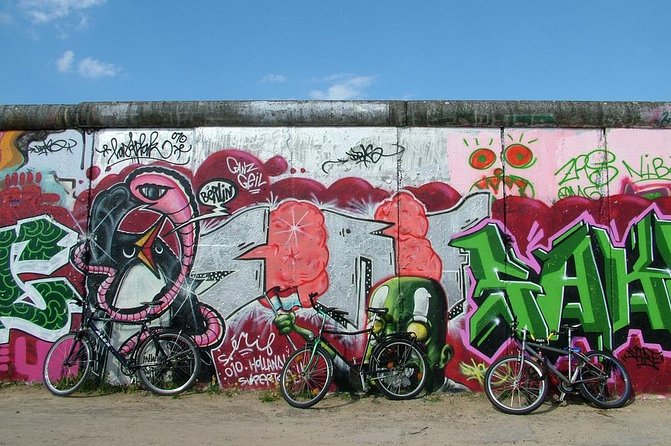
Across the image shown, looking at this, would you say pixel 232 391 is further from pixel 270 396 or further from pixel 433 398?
pixel 433 398

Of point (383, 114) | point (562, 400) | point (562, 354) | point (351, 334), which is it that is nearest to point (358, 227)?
point (351, 334)

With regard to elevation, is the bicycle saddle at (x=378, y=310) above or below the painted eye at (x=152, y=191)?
below

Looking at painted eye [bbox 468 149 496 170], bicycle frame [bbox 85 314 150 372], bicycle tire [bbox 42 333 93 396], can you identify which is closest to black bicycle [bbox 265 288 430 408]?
bicycle frame [bbox 85 314 150 372]

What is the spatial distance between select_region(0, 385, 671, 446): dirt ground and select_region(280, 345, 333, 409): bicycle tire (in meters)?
0.18

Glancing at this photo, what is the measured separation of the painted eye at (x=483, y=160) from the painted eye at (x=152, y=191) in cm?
375

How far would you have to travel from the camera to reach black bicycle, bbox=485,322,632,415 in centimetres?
604

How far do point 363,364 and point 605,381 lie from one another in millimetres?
2676

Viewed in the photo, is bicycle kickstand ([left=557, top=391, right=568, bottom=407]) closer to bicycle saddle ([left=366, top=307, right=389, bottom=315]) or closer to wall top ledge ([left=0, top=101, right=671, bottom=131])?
bicycle saddle ([left=366, top=307, right=389, bottom=315])

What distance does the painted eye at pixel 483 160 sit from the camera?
667 cm

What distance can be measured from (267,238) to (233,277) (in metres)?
0.62
